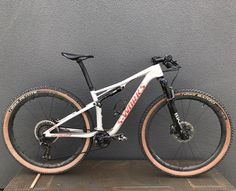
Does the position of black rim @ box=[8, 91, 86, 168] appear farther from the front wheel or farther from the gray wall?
the front wheel

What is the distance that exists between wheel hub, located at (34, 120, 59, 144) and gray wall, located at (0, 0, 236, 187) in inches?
17.6

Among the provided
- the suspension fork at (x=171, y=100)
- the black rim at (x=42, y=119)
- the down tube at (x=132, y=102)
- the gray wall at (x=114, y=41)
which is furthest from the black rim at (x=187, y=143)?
the black rim at (x=42, y=119)

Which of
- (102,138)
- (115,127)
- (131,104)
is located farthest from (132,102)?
(102,138)

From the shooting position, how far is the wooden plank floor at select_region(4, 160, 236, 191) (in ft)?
9.24

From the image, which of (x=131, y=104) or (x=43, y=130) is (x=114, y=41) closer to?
(x=131, y=104)

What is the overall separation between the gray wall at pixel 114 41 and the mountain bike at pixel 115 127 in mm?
229

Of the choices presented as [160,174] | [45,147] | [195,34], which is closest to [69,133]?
[45,147]

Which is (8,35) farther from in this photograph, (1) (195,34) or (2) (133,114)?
(1) (195,34)

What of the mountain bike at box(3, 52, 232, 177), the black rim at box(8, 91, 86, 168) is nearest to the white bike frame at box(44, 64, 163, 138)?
the mountain bike at box(3, 52, 232, 177)

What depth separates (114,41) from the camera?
10.5 feet

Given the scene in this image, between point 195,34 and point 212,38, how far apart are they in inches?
7.1

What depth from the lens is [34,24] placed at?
314 cm

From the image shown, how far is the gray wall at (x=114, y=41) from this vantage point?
3.12m

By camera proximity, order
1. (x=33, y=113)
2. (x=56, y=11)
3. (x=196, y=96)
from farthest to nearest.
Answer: (x=33, y=113) → (x=56, y=11) → (x=196, y=96)
